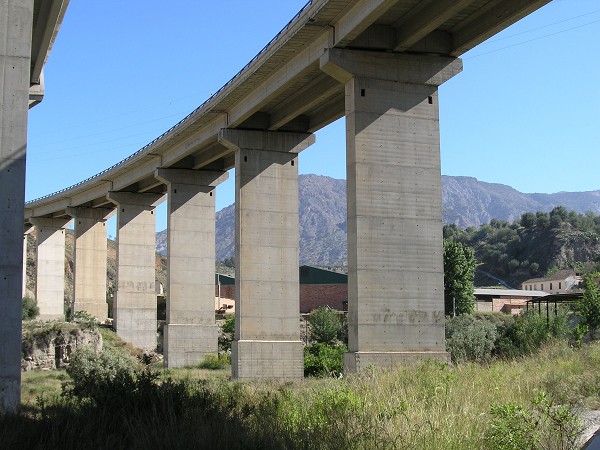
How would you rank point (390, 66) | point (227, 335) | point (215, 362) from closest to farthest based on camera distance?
point (390, 66)
point (215, 362)
point (227, 335)

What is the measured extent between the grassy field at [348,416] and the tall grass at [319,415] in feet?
0.07

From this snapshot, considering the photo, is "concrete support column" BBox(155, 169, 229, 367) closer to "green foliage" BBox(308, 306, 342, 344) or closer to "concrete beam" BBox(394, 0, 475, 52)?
"green foliage" BBox(308, 306, 342, 344)

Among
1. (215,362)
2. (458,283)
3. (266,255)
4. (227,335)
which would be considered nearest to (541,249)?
(458,283)

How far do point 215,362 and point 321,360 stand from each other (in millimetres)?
9847

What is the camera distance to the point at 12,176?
17719 millimetres

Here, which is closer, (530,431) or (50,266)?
(530,431)

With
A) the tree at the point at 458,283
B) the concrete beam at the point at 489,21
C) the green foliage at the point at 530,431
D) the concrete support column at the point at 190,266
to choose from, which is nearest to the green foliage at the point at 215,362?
the concrete support column at the point at 190,266

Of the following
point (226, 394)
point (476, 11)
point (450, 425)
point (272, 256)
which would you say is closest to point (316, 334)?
point (272, 256)

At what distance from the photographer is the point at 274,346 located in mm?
40062

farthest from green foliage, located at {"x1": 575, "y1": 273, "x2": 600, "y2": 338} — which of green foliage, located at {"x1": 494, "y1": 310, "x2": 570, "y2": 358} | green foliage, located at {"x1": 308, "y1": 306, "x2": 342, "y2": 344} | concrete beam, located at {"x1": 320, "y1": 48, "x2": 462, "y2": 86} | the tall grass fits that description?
the tall grass

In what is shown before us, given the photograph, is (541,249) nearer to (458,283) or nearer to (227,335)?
(458,283)

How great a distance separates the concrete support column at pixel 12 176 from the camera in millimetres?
17297

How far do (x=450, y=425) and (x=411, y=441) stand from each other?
76 centimetres

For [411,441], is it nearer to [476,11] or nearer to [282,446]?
[282,446]
